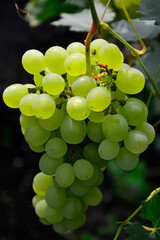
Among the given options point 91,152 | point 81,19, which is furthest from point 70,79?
point 81,19

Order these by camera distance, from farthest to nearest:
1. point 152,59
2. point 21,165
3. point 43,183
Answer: point 21,165
point 152,59
point 43,183

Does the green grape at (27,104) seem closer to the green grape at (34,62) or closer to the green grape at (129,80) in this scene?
the green grape at (34,62)

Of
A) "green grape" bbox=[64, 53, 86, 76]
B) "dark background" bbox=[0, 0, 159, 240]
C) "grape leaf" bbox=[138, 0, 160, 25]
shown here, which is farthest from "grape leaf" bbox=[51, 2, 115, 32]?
"dark background" bbox=[0, 0, 159, 240]

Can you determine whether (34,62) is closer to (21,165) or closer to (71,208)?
(71,208)

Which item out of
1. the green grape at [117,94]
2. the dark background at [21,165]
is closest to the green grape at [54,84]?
the green grape at [117,94]

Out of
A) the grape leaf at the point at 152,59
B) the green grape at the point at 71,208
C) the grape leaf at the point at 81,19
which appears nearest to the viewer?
the green grape at the point at 71,208

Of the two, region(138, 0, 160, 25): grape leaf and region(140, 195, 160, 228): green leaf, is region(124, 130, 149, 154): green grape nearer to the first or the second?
region(140, 195, 160, 228): green leaf
